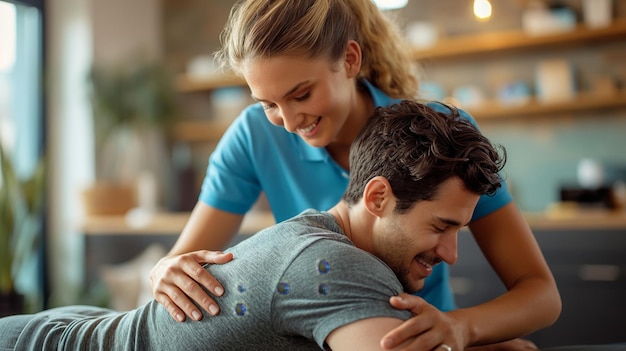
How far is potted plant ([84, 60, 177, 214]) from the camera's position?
489cm

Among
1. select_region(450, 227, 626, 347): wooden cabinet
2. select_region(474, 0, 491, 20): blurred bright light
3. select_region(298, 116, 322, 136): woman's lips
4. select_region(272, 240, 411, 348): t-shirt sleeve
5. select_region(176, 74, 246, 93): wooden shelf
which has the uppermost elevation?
select_region(176, 74, 246, 93): wooden shelf

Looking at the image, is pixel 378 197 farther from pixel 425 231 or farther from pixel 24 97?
pixel 24 97

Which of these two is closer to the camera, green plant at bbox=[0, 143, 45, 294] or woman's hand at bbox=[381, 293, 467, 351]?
woman's hand at bbox=[381, 293, 467, 351]

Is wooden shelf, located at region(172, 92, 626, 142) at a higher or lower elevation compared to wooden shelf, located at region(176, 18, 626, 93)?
lower

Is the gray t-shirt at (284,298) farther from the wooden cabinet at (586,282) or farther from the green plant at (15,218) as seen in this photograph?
the green plant at (15,218)

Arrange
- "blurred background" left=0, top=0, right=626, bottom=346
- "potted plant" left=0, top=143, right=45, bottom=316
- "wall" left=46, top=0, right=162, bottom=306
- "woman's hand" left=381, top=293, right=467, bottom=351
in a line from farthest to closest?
"wall" left=46, top=0, right=162, bottom=306 → "blurred background" left=0, top=0, right=626, bottom=346 → "potted plant" left=0, top=143, right=45, bottom=316 → "woman's hand" left=381, top=293, right=467, bottom=351

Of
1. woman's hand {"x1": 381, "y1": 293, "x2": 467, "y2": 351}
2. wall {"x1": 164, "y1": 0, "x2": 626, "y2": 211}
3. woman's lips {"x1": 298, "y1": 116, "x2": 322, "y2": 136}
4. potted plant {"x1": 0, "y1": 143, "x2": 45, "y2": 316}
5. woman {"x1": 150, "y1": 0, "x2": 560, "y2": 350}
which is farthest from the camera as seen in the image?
wall {"x1": 164, "y1": 0, "x2": 626, "y2": 211}

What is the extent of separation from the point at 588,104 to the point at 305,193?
3279 millimetres

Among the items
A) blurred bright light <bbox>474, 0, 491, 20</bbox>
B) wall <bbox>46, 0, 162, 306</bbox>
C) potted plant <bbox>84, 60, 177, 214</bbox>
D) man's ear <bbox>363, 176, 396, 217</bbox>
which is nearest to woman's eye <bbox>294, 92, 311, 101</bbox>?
man's ear <bbox>363, 176, 396, 217</bbox>

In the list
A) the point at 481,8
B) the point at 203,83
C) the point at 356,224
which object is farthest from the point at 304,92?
the point at 203,83

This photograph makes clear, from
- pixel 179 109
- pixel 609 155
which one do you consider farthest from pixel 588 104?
pixel 179 109

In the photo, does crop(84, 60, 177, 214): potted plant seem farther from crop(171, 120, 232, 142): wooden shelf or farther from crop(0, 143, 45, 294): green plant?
crop(0, 143, 45, 294): green plant

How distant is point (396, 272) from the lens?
A: 1240 millimetres

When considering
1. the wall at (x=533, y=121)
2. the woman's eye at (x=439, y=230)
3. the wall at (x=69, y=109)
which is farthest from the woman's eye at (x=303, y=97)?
the wall at (x=69, y=109)
